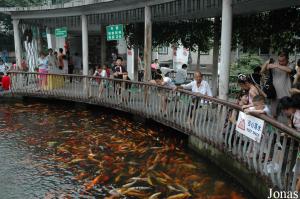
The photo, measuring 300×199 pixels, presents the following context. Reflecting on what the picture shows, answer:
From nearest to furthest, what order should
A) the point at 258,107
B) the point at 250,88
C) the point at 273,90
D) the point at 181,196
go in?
1. the point at 258,107
2. the point at 181,196
3. the point at 250,88
4. the point at 273,90

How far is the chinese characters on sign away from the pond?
1.20m

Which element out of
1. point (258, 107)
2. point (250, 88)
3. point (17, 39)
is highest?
point (17, 39)

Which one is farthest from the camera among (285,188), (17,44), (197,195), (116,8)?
(17,44)

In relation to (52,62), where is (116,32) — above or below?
above

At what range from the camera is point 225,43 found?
8203mm

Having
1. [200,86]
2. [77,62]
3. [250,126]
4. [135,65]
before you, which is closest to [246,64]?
[135,65]

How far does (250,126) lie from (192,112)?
2545 millimetres

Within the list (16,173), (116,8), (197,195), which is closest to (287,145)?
(197,195)

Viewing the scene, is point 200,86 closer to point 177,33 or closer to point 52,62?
point 177,33

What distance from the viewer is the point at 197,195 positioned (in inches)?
253

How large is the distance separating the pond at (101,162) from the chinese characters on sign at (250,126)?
1200 mm

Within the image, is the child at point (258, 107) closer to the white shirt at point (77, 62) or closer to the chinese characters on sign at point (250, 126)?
the chinese characters on sign at point (250, 126)

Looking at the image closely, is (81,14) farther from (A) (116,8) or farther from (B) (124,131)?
(B) (124,131)

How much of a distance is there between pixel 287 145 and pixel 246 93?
7.58 feet
